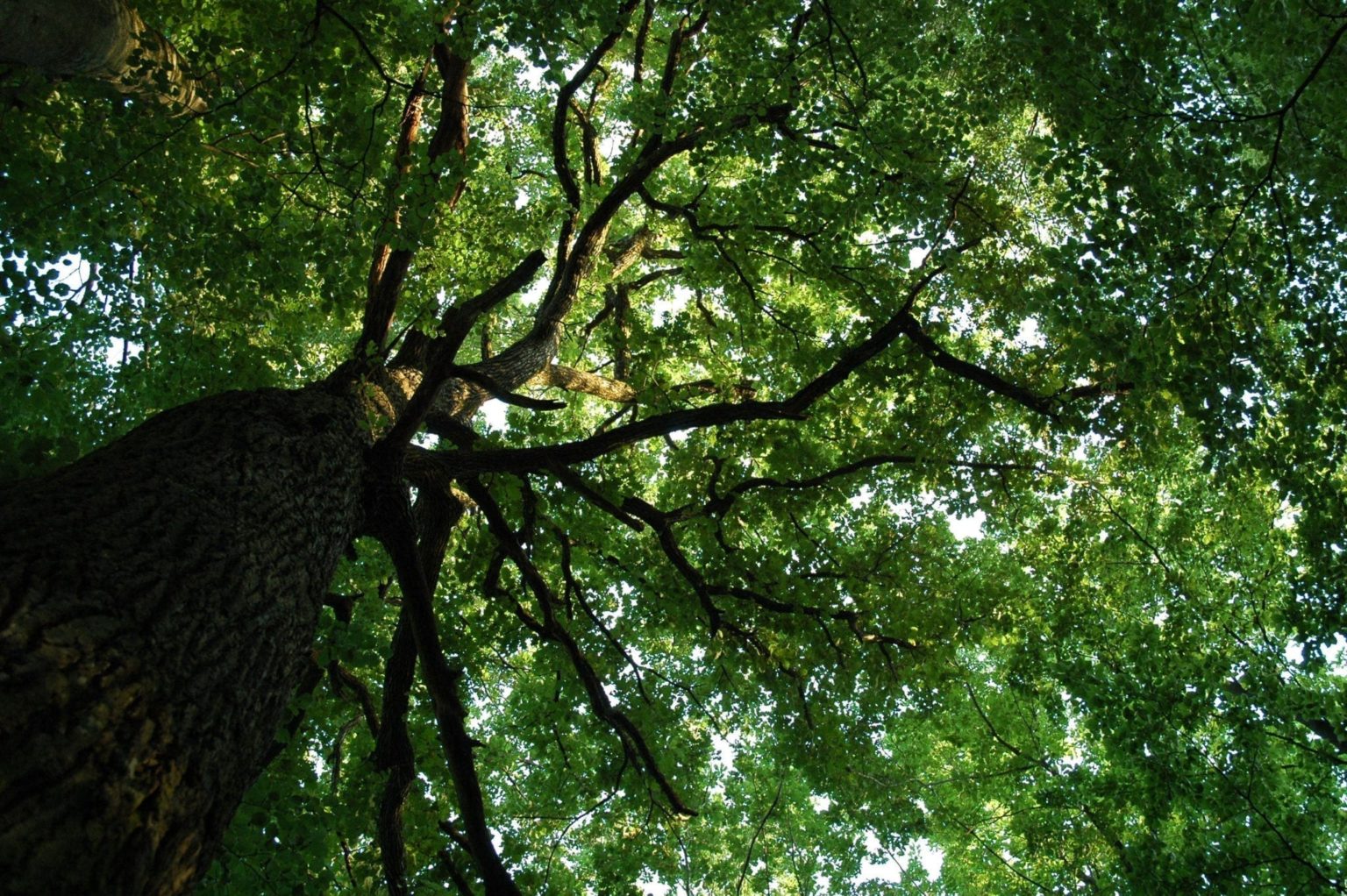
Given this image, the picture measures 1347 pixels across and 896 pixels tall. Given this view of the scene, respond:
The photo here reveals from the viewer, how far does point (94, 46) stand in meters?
4.33

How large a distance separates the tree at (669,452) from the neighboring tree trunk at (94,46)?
22 centimetres

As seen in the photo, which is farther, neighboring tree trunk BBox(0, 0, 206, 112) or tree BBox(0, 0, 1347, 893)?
neighboring tree trunk BBox(0, 0, 206, 112)

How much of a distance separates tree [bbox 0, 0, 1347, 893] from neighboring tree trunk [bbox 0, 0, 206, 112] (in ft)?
0.71

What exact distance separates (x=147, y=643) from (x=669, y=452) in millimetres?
7420

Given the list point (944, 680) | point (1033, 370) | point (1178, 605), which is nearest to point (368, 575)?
point (944, 680)

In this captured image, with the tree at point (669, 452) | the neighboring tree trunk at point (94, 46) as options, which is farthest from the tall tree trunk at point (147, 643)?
the neighboring tree trunk at point (94, 46)

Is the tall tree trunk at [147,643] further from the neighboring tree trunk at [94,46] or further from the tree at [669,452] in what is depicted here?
the neighboring tree trunk at [94,46]

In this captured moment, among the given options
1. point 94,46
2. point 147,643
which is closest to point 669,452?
point 94,46

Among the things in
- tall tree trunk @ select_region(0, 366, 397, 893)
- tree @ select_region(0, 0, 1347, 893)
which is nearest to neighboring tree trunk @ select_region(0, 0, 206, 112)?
tree @ select_region(0, 0, 1347, 893)

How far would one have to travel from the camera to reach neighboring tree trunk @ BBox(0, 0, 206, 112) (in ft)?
12.6

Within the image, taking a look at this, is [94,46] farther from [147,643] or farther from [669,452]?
[669,452]

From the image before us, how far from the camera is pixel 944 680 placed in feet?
24.1

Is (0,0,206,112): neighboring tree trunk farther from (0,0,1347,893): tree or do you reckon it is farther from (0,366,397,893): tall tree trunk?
(0,366,397,893): tall tree trunk

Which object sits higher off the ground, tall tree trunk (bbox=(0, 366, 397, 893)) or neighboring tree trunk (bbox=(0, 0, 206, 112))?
neighboring tree trunk (bbox=(0, 0, 206, 112))
